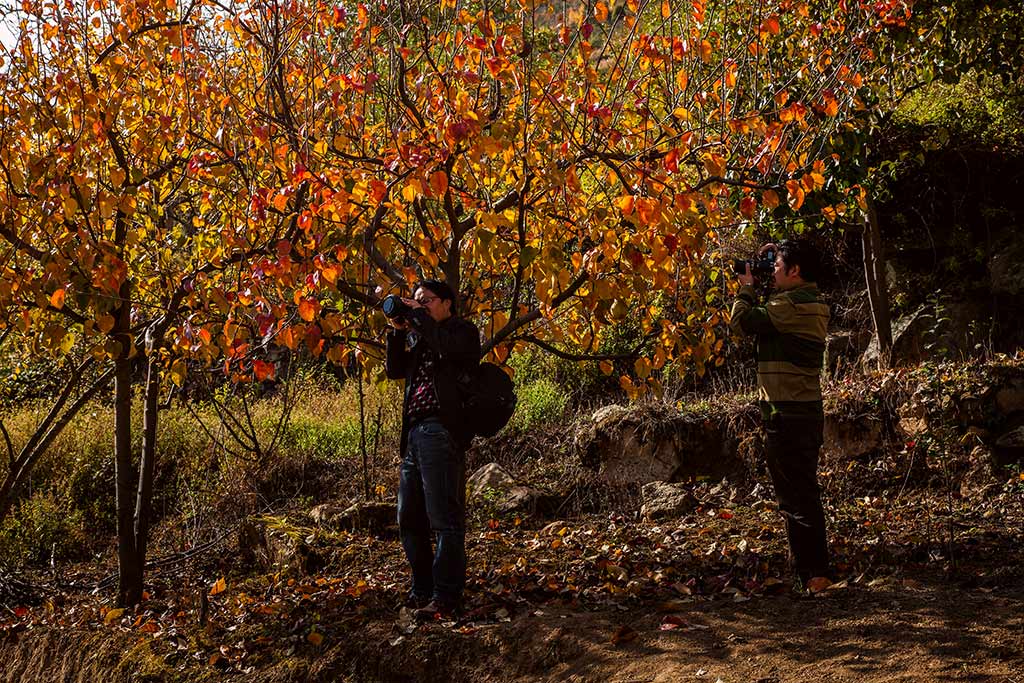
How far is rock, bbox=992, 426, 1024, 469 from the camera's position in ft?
23.7

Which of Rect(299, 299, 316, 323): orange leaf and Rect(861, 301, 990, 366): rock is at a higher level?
Rect(299, 299, 316, 323): orange leaf

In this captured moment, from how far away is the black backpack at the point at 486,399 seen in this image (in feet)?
15.7

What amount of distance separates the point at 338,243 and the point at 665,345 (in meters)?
1.89

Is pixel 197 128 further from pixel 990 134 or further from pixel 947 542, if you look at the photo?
pixel 990 134

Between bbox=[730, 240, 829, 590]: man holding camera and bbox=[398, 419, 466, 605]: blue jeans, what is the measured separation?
1.50 metres

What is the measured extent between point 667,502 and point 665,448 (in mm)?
939

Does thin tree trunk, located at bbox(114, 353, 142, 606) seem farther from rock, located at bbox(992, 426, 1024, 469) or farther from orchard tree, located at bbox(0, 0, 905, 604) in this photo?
rock, located at bbox(992, 426, 1024, 469)

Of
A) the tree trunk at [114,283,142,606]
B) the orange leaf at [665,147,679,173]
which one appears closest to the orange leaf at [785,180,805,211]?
the orange leaf at [665,147,679,173]

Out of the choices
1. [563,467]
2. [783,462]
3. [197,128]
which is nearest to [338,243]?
[197,128]

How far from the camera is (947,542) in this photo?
5.71m

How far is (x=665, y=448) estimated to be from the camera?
8.27 m

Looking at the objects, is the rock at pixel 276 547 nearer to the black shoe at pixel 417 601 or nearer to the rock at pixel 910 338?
the black shoe at pixel 417 601

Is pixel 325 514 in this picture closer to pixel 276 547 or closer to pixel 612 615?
pixel 276 547

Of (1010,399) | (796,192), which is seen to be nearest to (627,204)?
(796,192)
